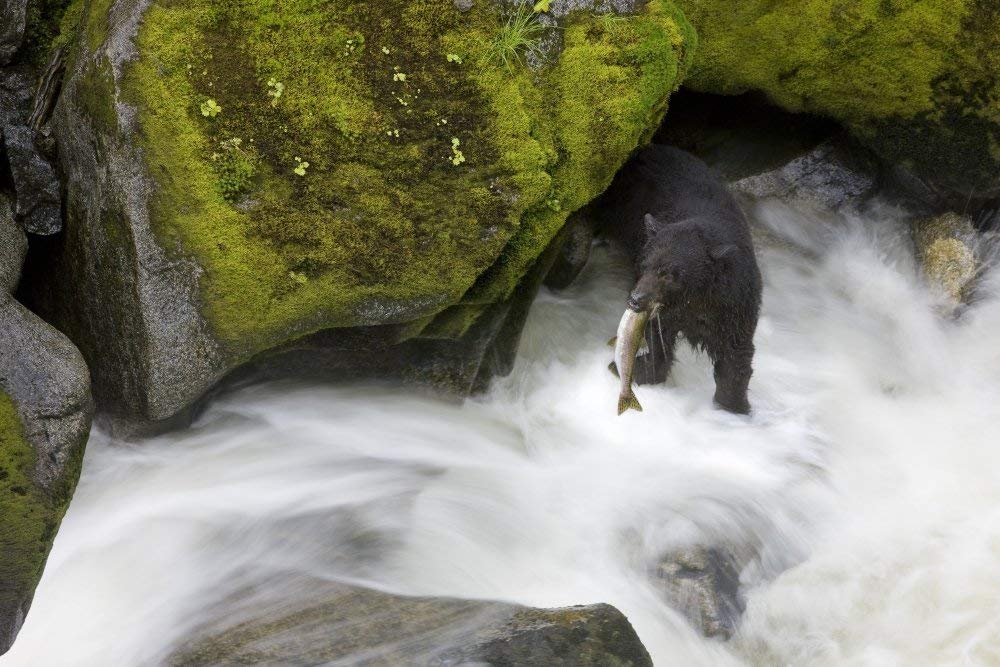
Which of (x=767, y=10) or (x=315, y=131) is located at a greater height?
(x=767, y=10)

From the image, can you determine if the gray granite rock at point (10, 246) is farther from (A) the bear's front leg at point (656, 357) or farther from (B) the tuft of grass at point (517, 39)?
(A) the bear's front leg at point (656, 357)

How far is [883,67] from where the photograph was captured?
21.6 ft

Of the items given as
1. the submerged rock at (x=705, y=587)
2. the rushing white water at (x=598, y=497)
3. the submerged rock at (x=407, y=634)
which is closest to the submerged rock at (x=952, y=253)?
the rushing white water at (x=598, y=497)

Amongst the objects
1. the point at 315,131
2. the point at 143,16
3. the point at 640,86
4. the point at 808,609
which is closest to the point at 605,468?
the point at 808,609

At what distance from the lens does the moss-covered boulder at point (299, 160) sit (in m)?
4.91

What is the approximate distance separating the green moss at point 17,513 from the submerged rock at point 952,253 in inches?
268

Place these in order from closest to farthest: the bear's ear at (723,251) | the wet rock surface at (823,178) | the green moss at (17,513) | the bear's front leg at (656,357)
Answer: the green moss at (17,513) → the bear's ear at (723,251) → the bear's front leg at (656,357) → the wet rock surface at (823,178)

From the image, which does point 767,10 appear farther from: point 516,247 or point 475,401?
point 475,401

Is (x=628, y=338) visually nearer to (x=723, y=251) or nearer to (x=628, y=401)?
(x=628, y=401)

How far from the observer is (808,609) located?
5324 millimetres

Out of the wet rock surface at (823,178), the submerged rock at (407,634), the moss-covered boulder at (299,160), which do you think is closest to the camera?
the submerged rock at (407,634)

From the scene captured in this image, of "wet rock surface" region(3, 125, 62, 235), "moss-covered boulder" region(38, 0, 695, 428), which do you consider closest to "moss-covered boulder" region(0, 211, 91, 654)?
"moss-covered boulder" region(38, 0, 695, 428)

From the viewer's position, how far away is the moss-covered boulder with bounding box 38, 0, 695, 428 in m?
4.91

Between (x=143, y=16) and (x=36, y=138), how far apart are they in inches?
41.3
